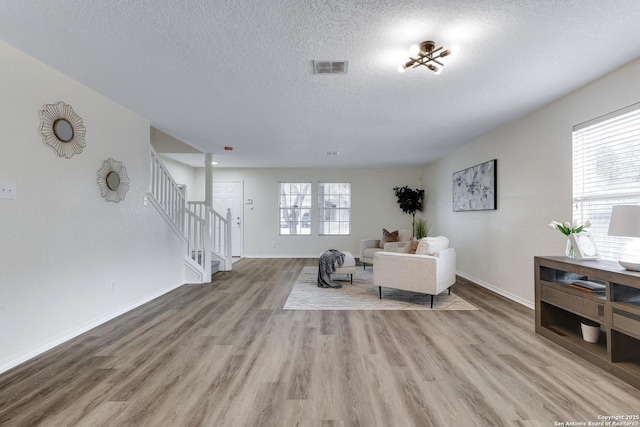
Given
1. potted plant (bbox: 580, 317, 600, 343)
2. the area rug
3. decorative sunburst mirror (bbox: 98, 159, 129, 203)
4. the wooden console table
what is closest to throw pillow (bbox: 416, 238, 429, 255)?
the area rug

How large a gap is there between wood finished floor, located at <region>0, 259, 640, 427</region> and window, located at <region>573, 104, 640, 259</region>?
120cm

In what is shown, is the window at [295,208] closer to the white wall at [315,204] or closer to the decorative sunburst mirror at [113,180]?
the white wall at [315,204]

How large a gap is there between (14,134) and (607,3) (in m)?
4.21

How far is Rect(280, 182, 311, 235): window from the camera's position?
7.93 m

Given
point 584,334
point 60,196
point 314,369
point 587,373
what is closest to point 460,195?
point 584,334

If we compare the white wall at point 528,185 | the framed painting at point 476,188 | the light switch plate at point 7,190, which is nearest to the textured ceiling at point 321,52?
the white wall at point 528,185

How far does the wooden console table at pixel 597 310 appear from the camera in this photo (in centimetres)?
201

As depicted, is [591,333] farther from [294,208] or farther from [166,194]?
[294,208]

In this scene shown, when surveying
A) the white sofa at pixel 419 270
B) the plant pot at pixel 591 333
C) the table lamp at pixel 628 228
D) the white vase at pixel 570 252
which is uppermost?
the table lamp at pixel 628 228

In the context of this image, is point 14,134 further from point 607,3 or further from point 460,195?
point 460,195

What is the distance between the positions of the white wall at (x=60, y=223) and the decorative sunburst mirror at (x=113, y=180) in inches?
2.7

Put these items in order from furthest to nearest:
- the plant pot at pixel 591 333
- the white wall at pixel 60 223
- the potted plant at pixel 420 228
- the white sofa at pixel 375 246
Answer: the potted plant at pixel 420 228, the white sofa at pixel 375 246, the plant pot at pixel 591 333, the white wall at pixel 60 223

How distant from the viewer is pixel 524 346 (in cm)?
254

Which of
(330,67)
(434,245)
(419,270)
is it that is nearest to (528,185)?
(434,245)
